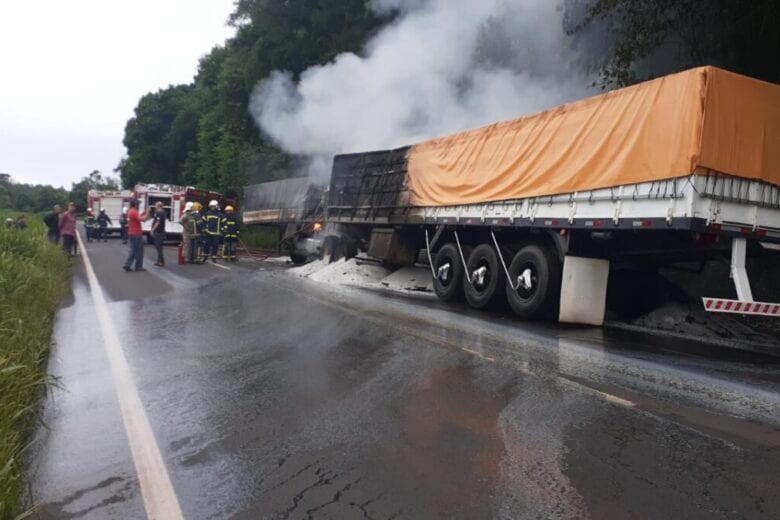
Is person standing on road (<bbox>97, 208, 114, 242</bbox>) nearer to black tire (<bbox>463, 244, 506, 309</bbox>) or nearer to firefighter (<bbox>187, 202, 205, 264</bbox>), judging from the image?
firefighter (<bbox>187, 202, 205, 264</bbox>)

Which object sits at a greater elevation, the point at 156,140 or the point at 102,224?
the point at 156,140

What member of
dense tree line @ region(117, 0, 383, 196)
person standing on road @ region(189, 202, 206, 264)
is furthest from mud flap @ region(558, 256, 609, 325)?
dense tree line @ region(117, 0, 383, 196)

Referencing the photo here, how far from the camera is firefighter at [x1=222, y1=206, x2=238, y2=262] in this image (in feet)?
67.1

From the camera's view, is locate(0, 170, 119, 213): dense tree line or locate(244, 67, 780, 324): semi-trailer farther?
locate(0, 170, 119, 213): dense tree line

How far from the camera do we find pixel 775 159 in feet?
26.2

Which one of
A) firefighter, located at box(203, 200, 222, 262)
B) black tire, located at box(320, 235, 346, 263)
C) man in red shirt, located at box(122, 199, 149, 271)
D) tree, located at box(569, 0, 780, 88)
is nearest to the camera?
tree, located at box(569, 0, 780, 88)

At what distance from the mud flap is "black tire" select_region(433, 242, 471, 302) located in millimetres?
2787

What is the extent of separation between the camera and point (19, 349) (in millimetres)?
5637

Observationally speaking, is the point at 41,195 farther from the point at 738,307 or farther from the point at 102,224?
the point at 738,307

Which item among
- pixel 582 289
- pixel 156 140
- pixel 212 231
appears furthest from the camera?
pixel 156 140

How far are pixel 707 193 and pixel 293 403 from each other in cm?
514

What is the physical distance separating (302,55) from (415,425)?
25868 millimetres

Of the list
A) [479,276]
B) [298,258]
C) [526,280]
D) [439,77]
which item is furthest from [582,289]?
[298,258]

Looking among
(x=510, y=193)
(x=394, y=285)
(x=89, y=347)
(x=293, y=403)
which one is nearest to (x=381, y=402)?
(x=293, y=403)
